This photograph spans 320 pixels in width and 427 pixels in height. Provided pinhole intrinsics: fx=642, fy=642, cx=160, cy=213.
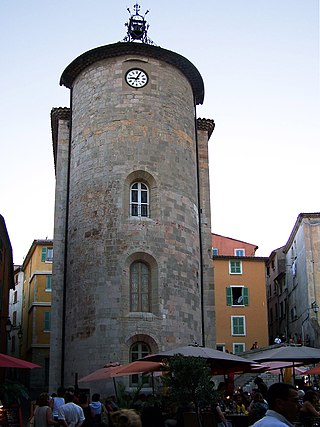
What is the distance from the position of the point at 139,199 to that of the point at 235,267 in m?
20.3

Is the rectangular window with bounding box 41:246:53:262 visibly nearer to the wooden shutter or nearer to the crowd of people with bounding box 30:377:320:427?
the wooden shutter

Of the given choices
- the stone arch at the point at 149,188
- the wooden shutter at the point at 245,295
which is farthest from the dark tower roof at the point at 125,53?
the wooden shutter at the point at 245,295

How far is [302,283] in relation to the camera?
39.3m

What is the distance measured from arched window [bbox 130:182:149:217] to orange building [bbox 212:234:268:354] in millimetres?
19126

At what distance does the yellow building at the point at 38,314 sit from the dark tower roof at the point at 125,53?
60.9 ft

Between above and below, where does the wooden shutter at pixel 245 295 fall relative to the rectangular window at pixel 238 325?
above

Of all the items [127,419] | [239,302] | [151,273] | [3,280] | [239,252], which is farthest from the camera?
[239,252]

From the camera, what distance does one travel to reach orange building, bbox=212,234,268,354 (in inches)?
1654

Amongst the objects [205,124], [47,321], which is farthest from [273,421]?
[47,321]

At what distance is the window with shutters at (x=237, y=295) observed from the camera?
4269 cm

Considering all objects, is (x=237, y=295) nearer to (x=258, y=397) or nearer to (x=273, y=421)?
Answer: (x=258, y=397)


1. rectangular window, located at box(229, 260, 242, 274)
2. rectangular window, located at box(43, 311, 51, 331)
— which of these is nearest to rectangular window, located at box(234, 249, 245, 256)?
rectangular window, located at box(229, 260, 242, 274)

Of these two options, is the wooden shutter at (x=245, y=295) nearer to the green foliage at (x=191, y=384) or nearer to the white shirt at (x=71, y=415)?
the green foliage at (x=191, y=384)

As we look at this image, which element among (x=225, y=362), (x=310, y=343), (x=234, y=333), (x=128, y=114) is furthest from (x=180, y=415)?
(x=234, y=333)
